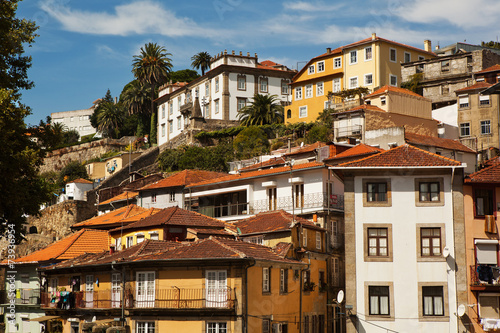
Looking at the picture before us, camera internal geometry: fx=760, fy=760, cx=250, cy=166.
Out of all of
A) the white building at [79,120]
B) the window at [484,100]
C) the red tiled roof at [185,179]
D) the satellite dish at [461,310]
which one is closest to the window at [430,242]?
the satellite dish at [461,310]

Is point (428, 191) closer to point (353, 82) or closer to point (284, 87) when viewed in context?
point (353, 82)

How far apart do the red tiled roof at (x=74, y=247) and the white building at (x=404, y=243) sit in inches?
846

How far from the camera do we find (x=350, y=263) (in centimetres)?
4028

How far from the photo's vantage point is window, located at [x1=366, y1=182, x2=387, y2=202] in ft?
135

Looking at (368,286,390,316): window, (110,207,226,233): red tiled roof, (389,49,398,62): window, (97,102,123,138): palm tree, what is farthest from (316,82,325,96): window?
(368,286,390,316): window

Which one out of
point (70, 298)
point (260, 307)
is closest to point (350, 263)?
point (260, 307)

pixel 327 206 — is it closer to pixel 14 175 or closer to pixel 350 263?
pixel 350 263

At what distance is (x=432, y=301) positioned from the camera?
39062 millimetres

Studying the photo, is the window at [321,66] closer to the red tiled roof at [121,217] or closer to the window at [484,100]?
the window at [484,100]

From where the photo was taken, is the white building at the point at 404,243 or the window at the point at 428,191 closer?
the white building at the point at 404,243

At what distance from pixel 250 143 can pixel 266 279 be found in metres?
46.4

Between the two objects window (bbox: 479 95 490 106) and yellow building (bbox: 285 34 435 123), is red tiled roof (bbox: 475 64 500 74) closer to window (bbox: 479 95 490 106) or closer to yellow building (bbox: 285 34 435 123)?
window (bbox: 479 95 490 106)

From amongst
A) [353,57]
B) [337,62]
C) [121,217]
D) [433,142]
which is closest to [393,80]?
[353,57]

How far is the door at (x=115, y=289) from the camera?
40.6 m
